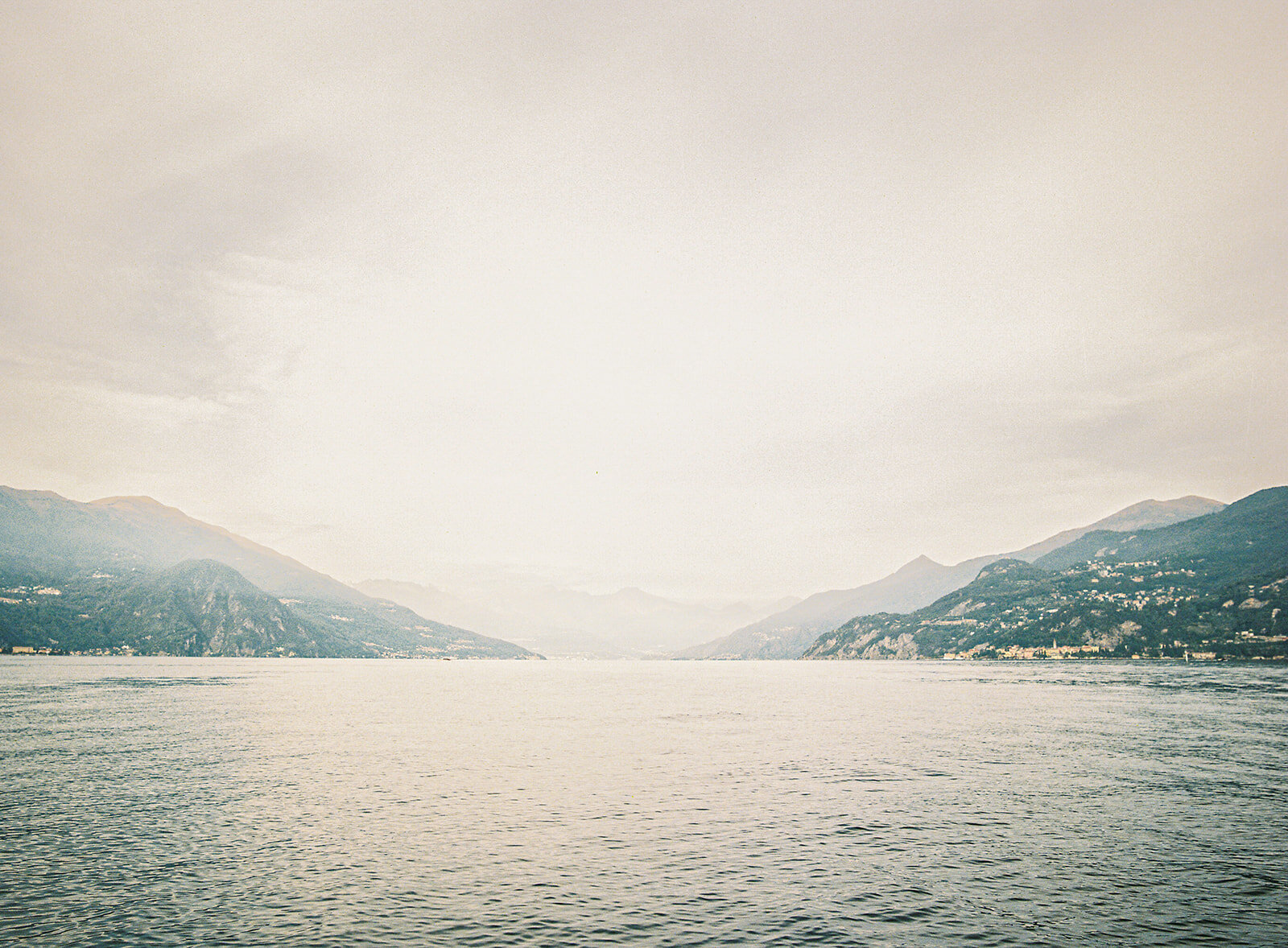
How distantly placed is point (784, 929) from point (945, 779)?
135ft

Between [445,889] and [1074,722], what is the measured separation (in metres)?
107

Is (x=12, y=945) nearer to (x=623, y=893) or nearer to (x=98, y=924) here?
(x=98, y=924)

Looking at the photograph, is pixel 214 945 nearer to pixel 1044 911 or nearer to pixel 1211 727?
pixel 1044 911

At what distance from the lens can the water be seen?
28.3 meters

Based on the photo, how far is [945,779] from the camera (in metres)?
61.4

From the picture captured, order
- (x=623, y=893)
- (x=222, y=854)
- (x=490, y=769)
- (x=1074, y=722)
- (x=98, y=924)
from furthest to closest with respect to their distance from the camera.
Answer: (x=1074, y=722) → (x=490, y=769) → (x=222, y=854) → (x=623, y=893) → (x=98, y=924)

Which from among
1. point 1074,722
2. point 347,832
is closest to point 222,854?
point 347,832

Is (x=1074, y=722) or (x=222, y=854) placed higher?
(x=222, y=854)

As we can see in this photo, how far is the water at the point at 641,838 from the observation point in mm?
28344

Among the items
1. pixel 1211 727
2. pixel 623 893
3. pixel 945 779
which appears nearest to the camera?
pixel 623 893

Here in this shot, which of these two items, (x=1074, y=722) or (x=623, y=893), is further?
(x=1074, y=722)

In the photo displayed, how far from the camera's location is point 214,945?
25.8m

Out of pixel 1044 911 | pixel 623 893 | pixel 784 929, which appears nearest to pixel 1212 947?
pixel 1044 911

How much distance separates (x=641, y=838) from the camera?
4238cm
